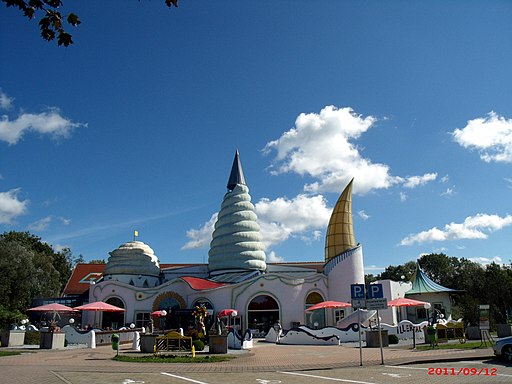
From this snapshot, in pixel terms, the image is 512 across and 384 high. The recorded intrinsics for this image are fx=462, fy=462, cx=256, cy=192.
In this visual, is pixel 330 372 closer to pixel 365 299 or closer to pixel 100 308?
pixel 365 299

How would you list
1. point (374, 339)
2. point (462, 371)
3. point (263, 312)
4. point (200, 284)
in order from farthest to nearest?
point (200, 284) → point (263, 312) → point (374, 339) → point (462, 371)

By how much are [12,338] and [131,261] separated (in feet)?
55.8

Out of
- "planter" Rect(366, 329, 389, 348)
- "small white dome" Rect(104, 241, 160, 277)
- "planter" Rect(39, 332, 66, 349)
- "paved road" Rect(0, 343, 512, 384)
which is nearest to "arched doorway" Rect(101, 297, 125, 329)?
"small white dome" Rect(104, 241, 160, 277)

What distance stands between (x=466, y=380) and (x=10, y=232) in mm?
62951

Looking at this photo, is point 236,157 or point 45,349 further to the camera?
point 236,157

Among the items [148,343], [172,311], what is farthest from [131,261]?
[148,343]

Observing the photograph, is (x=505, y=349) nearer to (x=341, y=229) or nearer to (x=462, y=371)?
(x=462, y=371)

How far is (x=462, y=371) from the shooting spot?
40.3 feet

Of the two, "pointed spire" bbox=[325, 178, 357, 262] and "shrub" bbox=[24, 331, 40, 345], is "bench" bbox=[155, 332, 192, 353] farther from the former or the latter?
"pointed spire" bbox=[325, 178, 357, 262]

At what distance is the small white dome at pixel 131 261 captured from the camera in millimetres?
42938

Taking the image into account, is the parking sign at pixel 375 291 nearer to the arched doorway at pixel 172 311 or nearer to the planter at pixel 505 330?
the planter at pixel 505 330

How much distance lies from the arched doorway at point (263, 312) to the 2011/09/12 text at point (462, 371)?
2539cm

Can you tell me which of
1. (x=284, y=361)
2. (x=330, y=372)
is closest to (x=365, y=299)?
(x=330, y=372)

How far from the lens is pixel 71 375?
1283cm
